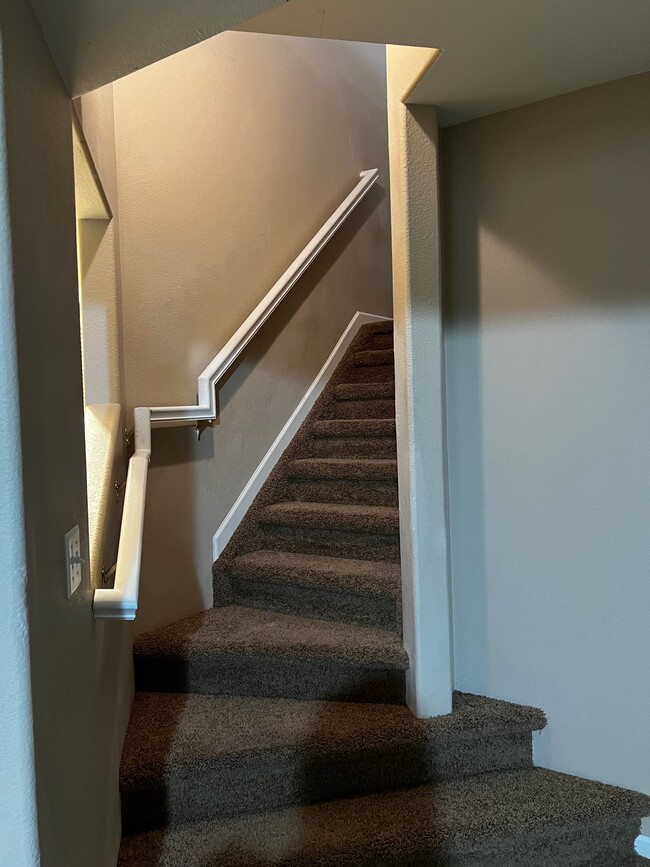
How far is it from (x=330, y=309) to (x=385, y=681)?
2049mm

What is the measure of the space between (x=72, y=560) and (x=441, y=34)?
1.42 m

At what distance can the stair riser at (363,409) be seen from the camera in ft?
10.6

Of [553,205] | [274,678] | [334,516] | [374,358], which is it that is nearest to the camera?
[553,205]

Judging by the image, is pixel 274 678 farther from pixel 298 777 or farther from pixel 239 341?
pixel 239 341

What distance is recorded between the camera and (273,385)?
307cm

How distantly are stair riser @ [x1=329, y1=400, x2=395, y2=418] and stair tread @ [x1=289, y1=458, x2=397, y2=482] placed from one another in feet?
1.12

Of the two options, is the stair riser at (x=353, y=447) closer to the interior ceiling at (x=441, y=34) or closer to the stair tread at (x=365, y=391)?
the stair tread at (x=365, y=391)

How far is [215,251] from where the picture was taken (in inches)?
107

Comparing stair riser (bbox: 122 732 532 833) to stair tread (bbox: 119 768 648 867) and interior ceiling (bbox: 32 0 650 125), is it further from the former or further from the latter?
interior ceiling (bbox: 32 0 650 125)

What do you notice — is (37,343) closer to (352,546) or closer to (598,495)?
(598,495)

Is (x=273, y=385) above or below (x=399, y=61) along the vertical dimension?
below

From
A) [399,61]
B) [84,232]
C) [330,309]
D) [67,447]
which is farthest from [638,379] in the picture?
[330,309]

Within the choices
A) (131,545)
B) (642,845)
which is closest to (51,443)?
(131,545)

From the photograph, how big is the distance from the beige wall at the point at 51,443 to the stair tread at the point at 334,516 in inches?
52.1
